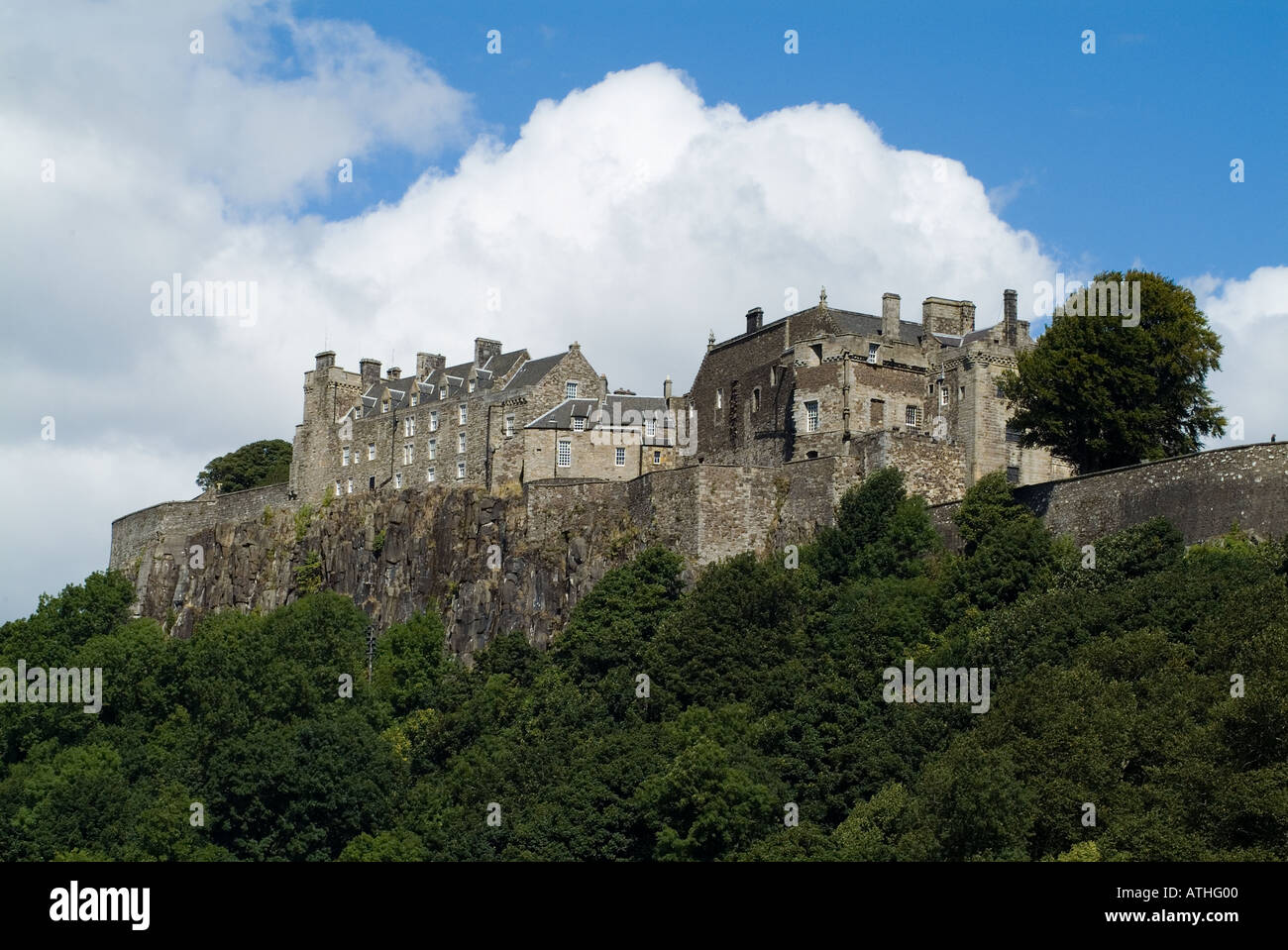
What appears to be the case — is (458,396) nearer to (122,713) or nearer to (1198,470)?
(122,713)

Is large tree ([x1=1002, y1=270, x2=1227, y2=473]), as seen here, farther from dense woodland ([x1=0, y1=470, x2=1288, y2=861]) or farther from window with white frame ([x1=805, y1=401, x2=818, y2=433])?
window with white frame ([x1=805, y1=401, x2=818, y2=433])

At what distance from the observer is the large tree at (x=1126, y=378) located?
55047 mm

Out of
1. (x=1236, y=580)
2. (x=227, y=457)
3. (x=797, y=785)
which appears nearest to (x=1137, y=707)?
(x=1236, y=580)

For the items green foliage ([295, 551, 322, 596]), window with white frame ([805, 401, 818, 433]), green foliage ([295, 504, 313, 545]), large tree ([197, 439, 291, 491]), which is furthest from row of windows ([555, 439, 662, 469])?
large tree ([197, 439, 291, 491])

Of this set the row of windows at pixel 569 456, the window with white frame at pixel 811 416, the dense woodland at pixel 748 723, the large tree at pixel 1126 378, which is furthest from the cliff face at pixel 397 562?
the large tree at pixel 1126 378

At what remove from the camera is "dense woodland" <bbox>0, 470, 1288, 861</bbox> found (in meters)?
38.8

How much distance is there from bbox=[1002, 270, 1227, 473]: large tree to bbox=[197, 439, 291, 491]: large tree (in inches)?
1775

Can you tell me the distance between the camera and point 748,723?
51.0 metres

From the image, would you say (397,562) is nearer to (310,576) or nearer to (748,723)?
(310,576)

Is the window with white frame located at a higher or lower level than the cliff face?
higher

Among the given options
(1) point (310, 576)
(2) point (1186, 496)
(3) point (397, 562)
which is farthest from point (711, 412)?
(2) point (1186, 496)

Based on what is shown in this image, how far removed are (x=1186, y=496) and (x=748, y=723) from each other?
43.0ft

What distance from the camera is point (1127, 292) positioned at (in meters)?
55.7
